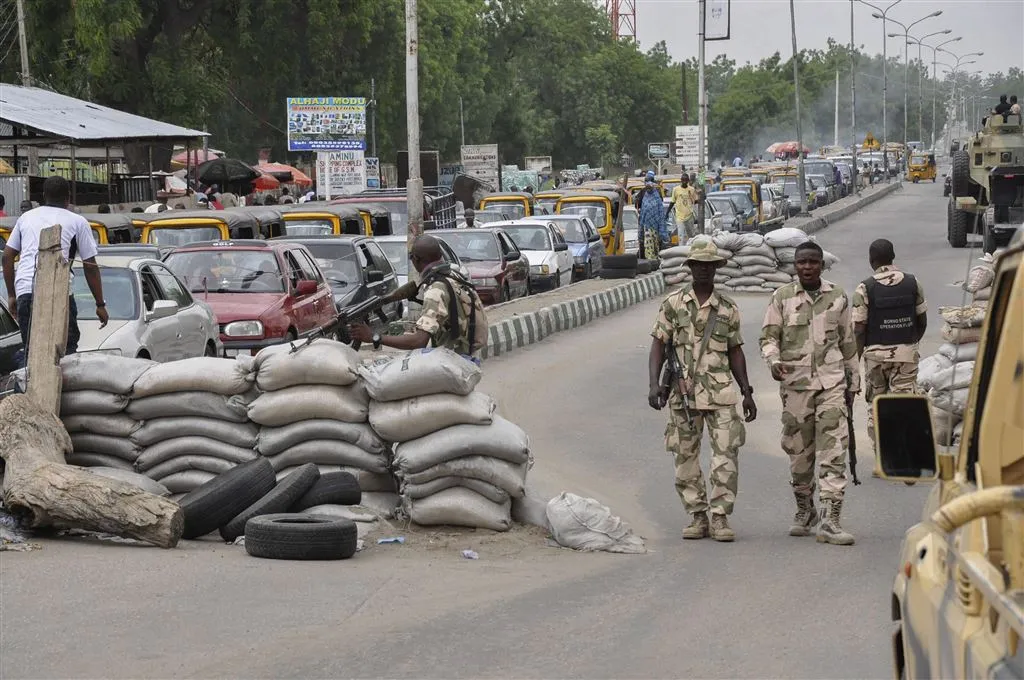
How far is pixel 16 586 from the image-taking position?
287 inches

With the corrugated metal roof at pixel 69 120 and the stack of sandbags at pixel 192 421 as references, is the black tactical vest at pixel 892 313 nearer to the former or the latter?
the stack of sandbags at pixel 192 421

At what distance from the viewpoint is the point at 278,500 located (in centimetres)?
912

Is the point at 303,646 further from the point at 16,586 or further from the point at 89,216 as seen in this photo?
the point at 89,216

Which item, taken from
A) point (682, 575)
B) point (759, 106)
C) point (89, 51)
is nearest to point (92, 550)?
point (682, 575)

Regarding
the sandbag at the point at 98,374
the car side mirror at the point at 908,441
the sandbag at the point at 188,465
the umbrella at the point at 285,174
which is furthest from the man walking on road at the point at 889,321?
the umbrella at the point at 285,174

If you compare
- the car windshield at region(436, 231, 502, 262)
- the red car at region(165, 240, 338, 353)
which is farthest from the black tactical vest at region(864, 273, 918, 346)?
the car windshield at region(436, 231, 502, 262)

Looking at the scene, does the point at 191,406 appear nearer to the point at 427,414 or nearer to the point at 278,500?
the point at 278,500

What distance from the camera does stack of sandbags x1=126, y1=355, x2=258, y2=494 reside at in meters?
9.77

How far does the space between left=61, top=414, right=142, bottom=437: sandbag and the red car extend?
654 cm

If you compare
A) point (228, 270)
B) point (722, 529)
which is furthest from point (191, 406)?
point (228, 270)

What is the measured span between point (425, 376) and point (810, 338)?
2301 mm

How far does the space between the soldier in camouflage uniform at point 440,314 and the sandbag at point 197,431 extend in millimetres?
1054

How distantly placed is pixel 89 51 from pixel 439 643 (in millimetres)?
41038

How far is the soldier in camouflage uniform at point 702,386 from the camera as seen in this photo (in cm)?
914
